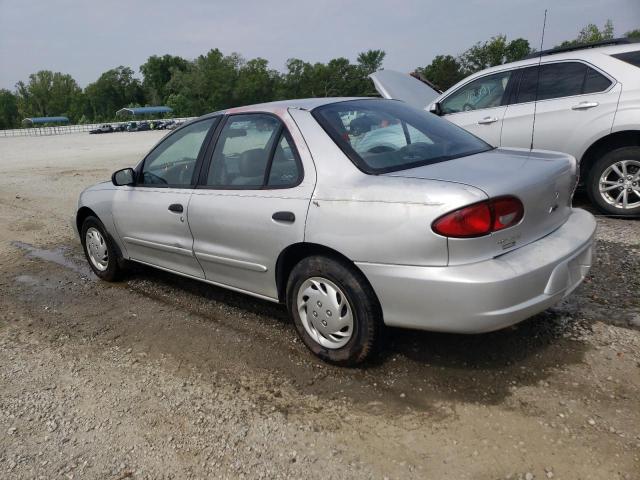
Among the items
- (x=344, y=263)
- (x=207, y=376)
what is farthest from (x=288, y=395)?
(x=344, y=263)

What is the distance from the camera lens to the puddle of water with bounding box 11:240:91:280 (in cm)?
533

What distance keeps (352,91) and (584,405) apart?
4253 inches

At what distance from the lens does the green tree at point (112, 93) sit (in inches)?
4117

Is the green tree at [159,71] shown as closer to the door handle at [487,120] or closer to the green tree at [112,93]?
the green tree at [112,93]

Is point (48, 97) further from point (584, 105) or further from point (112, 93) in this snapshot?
point (584, 105)

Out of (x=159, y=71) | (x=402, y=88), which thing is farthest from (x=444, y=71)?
(x=402, y=88)

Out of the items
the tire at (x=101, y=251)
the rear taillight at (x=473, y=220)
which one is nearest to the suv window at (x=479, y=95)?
the rear taillight at (x=473, y=220)

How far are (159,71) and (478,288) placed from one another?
123 meters

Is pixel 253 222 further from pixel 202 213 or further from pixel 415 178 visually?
pixel 415 178

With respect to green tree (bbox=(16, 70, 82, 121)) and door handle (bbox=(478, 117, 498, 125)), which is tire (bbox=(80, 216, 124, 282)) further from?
green tree (bbox=(16, 70, 82, 121))

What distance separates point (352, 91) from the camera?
10538 cm

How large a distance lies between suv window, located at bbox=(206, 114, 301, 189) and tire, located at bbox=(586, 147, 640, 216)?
403cm

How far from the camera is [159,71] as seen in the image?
11262 cm

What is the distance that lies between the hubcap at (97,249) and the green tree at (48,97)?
11353 centimetres
